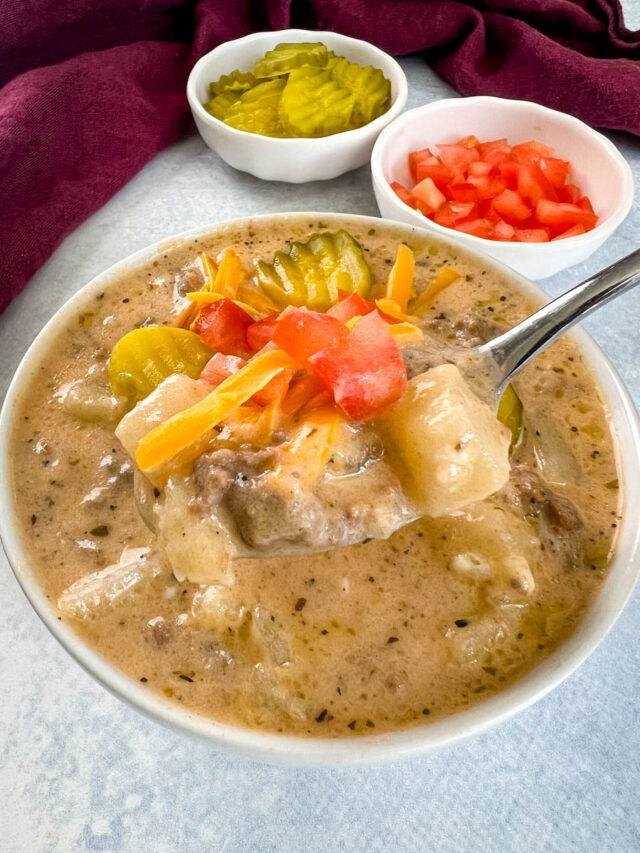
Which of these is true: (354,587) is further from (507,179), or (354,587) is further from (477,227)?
(507,179)

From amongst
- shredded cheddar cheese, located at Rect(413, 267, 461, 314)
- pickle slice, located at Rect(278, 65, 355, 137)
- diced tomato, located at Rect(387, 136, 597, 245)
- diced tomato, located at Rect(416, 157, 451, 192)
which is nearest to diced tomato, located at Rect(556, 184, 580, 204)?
diced tomato, located at Rect(387, 136, 597, 245)

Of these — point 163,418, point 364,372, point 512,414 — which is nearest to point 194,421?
point 163,418

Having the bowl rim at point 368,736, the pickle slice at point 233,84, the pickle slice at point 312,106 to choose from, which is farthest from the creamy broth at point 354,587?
the pickle slice at point 233,84

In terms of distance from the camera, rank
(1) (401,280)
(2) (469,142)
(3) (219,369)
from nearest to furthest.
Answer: (3) (219,369) < (1) (401,280) < (2) (469,142)

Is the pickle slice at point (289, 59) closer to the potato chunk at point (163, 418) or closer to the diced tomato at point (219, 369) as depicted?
the diced tomato at point (219, 369)

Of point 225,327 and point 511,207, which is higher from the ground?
point 225,327

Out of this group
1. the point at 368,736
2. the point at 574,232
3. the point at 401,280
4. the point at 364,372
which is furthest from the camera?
the point at 574,232
